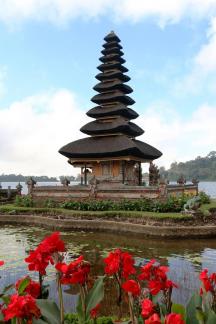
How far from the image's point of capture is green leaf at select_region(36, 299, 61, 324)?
10.2 ft

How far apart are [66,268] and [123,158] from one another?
2753 centimetres

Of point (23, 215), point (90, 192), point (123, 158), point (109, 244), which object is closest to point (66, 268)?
point (109, 244)

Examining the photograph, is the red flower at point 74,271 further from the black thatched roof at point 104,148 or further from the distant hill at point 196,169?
the distant hill at point 196,169

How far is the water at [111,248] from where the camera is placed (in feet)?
32.8

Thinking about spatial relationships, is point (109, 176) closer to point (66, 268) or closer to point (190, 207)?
point (190, 207)

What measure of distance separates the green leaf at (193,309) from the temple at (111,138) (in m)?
26.1

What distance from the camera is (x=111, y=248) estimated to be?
49.5ft

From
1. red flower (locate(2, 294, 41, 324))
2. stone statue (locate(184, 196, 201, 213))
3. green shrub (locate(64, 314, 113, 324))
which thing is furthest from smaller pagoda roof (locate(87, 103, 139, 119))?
red flower (locate(2, 294, 41, 324))

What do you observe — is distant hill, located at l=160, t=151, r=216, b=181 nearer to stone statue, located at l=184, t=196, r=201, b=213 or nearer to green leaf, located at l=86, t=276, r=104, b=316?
stone statue, located at l=184, t=196, r=201, b=213

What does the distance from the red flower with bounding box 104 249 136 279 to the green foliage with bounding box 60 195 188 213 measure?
18.9m

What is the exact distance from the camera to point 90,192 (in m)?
27.4

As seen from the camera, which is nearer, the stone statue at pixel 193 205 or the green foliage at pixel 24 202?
the stone statue at pixel 193 205

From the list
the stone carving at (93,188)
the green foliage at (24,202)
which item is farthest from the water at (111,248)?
the stone carving at (93,188)

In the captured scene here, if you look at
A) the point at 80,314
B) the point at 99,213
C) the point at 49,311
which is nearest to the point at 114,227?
the point at 99,213
